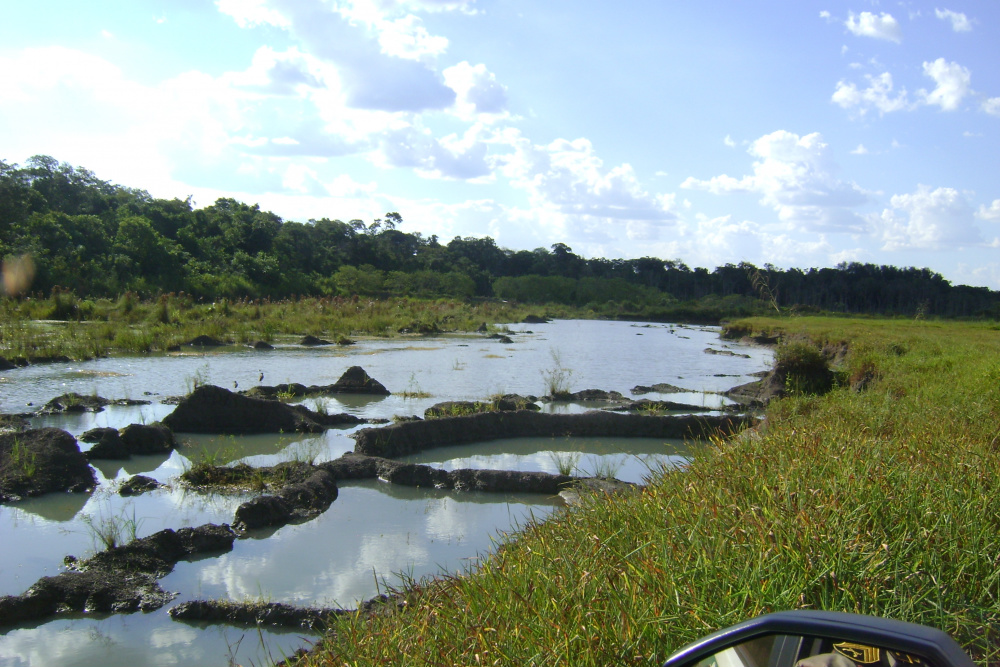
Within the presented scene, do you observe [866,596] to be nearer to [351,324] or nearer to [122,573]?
[122,573]

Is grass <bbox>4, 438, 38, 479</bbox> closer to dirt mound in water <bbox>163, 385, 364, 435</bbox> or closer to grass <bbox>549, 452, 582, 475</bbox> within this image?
dirt mound in water <bbox>163, 385, 364, 435</bbox>

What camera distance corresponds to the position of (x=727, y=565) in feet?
9.29

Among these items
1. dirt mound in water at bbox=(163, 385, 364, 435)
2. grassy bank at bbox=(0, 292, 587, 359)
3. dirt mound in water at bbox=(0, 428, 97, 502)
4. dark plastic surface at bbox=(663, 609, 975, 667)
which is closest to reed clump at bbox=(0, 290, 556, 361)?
grassy bank at bbox=(0, 292, 587, 359)

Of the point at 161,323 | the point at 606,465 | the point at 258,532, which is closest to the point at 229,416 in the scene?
the point at 258,532

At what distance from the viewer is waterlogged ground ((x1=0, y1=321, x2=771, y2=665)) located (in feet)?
14.4

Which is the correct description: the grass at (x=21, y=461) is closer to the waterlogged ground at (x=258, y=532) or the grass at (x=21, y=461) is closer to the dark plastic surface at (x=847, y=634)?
the waterlogged ground at (x=258, y=532)

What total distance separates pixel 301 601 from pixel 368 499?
253 cm

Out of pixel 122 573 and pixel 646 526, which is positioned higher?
pixel 646 526

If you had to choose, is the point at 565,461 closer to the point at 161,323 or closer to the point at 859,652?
the point at 859,652

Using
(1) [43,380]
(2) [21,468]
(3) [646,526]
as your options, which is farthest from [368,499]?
(1) [43,380]

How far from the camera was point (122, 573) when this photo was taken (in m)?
5.06

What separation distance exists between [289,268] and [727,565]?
50.2 meters

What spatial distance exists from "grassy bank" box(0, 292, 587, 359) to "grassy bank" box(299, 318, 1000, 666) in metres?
16.0

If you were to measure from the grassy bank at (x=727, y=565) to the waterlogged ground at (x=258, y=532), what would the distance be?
0.69 metres
